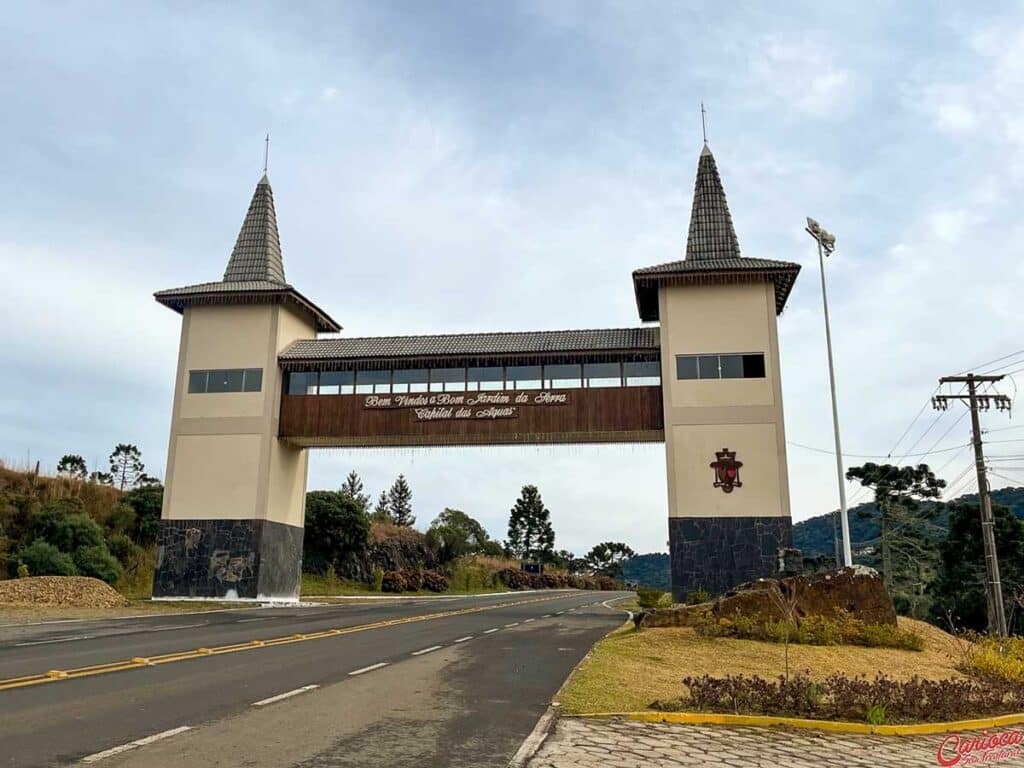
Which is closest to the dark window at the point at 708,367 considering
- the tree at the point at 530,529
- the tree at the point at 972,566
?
the tree at the point at 972,566

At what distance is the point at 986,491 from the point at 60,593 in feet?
108

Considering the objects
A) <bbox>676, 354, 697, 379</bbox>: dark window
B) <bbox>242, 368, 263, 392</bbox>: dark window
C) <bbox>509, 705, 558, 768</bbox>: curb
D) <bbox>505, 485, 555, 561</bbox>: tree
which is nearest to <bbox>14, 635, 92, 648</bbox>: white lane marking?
<bbox>509, 705, 558, 768</bbox>: curb

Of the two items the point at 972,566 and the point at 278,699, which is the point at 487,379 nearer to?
the point at 278,699

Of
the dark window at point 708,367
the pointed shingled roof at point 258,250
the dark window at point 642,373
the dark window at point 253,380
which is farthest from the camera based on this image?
the pointed shingled roof at point 258,250

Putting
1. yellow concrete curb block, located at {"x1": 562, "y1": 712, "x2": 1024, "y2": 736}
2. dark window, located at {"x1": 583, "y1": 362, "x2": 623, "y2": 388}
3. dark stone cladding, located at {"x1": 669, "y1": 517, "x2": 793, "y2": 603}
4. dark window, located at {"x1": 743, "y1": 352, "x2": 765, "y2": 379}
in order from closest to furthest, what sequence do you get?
yellow concrete curb block, located at {"x1": 562, "y1": 712, "x2": 1024, "y2": 736}, dark stone cladding, located at {"x1": 669, "y1": 517, "x2": 793, "y2": 603}, dark window, located at {"x1": 743, "y1": 352, "x2": 765, "y2": 379}, dark window, located at {"x1": 583, "y1": 362, "x2": 623, "y2": 388}

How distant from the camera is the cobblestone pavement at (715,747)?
6941mm

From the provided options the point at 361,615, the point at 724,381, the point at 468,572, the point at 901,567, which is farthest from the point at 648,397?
the point at 468,572

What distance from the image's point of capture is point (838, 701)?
9.21m

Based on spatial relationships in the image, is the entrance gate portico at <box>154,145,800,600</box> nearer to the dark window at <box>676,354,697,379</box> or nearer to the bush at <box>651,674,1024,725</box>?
the dark window at <box>676,354,697,379</box>

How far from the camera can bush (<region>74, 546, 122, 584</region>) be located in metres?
34.4

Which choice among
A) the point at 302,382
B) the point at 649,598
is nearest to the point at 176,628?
the point at 649,598

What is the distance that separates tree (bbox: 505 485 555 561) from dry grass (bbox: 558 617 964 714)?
294 ft

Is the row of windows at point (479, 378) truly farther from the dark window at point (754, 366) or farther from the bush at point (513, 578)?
the bush at point (513, 578)

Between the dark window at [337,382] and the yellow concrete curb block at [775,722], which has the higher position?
the dark window at [337,382]
